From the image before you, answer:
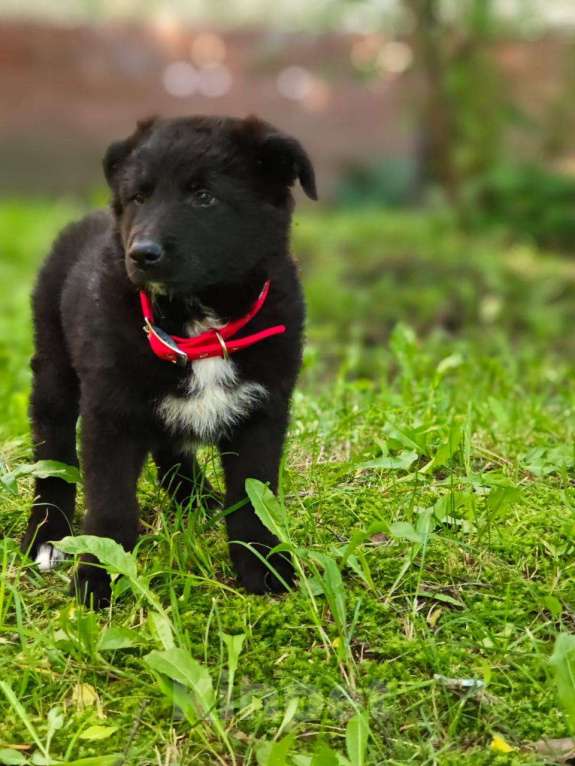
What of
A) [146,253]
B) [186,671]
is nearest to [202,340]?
[146,253]

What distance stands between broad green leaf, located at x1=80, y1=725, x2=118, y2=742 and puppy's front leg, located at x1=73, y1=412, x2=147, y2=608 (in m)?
0.46

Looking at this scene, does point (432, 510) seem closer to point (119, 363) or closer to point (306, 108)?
point (119, 363)

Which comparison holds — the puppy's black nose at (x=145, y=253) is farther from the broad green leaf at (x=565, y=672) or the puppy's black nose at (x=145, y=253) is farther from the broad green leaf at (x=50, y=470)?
the broad green leaf at (x=565, y=672)

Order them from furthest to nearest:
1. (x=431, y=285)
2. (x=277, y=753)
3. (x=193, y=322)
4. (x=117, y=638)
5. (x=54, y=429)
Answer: (x=431, y=285) < (x=54, y=429) < (x=193, y=322) < (x=117, y=638) < (x=277, y=753)

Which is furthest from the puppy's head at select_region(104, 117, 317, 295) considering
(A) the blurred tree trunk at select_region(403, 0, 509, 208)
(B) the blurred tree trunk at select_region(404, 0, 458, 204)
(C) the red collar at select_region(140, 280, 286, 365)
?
(B) the blurred tree trunk at select_region(404, 0, 458, 204)

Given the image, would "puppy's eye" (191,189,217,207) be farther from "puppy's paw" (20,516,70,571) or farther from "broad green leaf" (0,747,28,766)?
"broad green leaf" (0,747,28,766)

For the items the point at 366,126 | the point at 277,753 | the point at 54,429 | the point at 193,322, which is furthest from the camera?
the point at 366,126

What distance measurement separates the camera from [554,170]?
1102cm

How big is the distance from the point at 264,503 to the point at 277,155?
0.96 metres

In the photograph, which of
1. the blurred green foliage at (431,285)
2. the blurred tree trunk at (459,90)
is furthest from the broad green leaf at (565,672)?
the blurred tree trunk at (459,90)

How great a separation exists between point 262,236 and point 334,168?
13056mm

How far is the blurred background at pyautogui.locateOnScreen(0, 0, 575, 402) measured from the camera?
8836 millimetres

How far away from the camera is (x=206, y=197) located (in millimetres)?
2893

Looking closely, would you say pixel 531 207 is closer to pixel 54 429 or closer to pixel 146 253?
pixel 54 429
